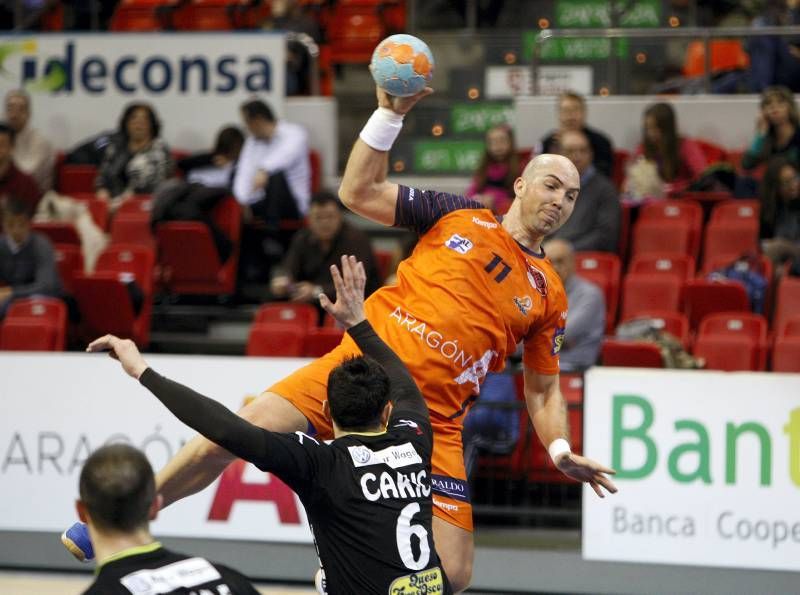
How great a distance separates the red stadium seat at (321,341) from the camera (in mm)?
9562

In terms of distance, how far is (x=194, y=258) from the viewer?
39.3ft

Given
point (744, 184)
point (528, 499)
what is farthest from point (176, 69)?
point (528, 499)

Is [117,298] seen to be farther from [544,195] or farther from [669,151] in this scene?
[544,195]

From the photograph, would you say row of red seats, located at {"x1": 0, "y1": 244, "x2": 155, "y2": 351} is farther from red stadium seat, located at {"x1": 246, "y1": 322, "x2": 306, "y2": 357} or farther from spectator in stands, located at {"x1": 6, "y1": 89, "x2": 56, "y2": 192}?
spectator in stands, located at {"x1": 6, "y1": 89, "x2": 56, "y2": 192}

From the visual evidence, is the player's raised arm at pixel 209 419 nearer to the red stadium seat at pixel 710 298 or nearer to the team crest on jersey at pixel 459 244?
the team crest on jersey at pixel 459 244

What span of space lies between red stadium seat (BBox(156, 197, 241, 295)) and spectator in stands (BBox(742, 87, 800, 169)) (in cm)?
435

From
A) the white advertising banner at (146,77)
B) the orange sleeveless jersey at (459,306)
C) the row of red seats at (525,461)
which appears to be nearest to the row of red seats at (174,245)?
the white advertising banner at (146,77)

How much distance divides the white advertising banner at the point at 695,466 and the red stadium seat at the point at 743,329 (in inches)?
50.9

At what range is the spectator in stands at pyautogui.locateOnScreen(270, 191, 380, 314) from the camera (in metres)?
10.7

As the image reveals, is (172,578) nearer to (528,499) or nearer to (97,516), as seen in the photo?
(97,516)

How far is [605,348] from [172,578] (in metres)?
6.08

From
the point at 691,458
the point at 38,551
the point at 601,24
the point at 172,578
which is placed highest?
the point at 601,24

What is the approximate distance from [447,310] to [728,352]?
437 centimetres

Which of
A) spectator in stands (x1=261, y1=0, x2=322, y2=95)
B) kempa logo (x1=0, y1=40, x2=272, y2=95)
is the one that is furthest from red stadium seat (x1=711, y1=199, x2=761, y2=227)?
spectator in stands (x1=261, y1=0, x2=322, y2=95)
